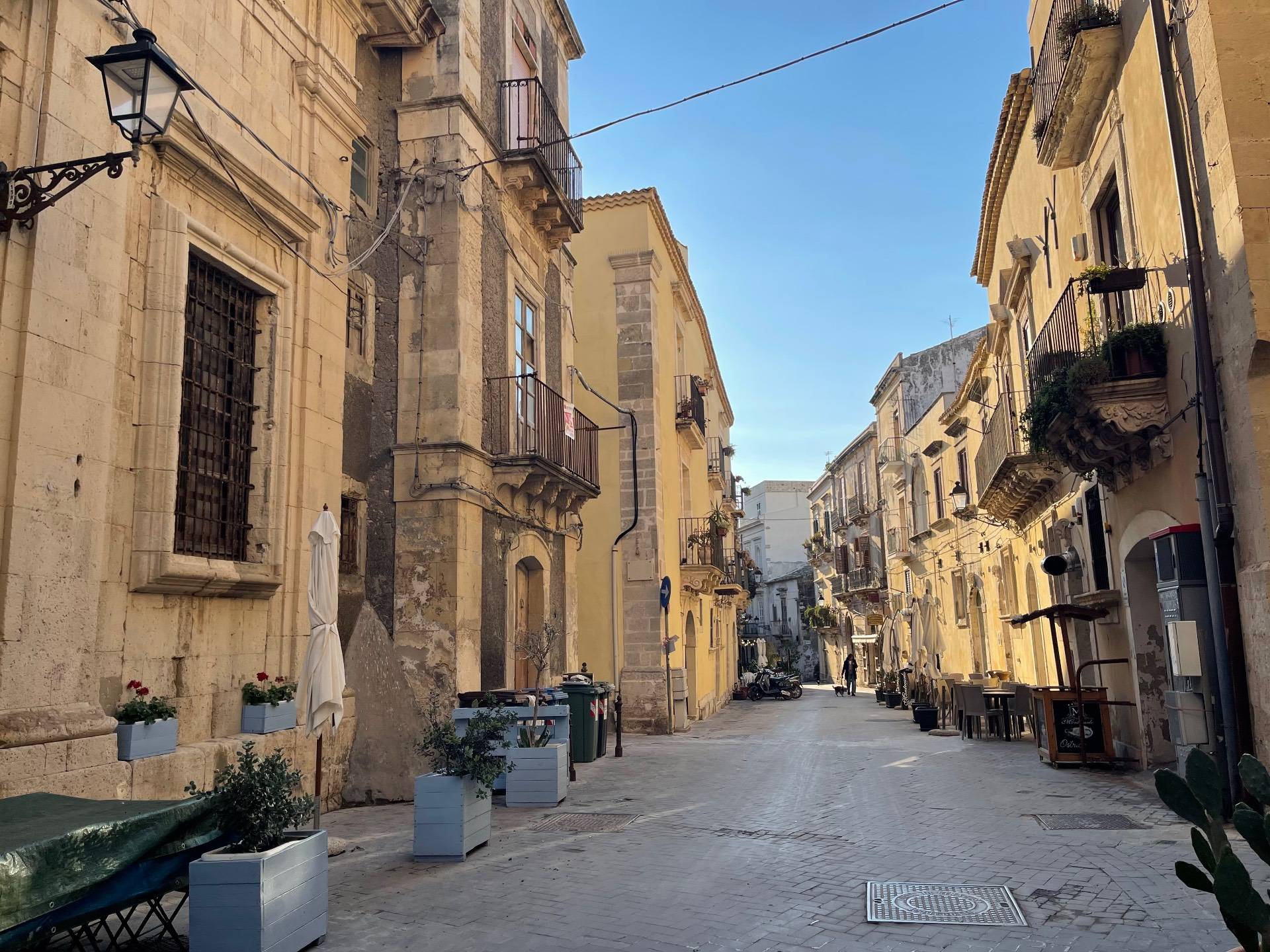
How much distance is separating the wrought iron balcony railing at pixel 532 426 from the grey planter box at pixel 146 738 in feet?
20.3

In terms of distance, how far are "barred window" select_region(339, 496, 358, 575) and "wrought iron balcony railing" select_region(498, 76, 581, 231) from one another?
5615mm

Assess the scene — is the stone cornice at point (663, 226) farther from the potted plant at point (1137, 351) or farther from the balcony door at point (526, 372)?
the potted plant at point (1137, 351)

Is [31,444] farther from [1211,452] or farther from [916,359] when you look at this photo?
[916,359]

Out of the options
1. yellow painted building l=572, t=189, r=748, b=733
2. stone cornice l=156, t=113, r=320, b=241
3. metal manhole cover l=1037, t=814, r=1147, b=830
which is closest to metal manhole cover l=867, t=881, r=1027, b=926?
metal manhole cover l=1037, t=814, r=1147, b=830

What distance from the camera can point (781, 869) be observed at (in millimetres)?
6660

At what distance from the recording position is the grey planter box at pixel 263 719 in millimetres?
7664

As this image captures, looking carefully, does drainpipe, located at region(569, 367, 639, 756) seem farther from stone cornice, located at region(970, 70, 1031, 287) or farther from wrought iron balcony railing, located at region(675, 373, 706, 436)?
stone cornice, located at region(970, 70, 1031, 287)

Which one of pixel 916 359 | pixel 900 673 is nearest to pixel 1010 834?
pixel 900 673

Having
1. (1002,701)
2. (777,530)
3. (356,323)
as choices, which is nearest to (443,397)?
(356,323)

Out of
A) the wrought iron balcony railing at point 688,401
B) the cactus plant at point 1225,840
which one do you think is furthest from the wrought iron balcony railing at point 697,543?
the cactus plant at point 1225,840

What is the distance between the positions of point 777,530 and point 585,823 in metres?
62.1

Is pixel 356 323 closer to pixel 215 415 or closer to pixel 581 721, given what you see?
pixel 215 415

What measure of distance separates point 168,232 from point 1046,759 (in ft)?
37.7

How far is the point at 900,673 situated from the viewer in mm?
27172
